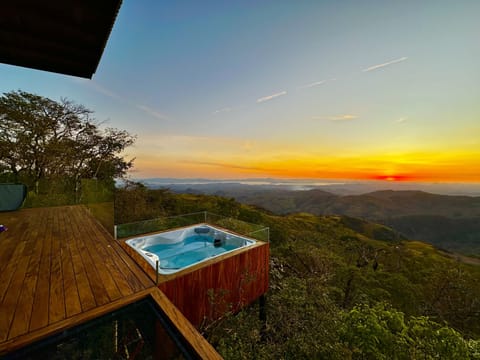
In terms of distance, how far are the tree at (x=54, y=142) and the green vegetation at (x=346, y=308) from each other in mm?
2214

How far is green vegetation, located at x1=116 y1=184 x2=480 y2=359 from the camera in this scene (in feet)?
9.71

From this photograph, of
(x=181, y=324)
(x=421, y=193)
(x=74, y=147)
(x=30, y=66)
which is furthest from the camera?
(x=421, y=193)

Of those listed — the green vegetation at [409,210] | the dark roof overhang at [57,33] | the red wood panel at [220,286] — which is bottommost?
the green vegetation at [409,210]

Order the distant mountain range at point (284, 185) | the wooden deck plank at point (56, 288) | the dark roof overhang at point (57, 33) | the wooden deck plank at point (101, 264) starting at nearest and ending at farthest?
the dark roof overhang at point (57, 33) → the wooden deck plank at point (56, 288) → the wooden deck plank at point (101, 264) → the distant mountain range at point (284, 185)

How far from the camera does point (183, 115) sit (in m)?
8.84

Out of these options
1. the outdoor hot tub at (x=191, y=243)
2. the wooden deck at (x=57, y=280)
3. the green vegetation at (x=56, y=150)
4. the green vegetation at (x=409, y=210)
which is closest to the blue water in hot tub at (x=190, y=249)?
the outdoor hot tub at (x=191, y=243)

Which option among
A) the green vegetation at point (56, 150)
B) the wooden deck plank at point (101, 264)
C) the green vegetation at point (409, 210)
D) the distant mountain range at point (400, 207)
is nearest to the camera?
the wooden deck plank at point (101, 264)

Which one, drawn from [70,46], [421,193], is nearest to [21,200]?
[70,46]

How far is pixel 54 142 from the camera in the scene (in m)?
8.23

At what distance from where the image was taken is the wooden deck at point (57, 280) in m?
1.54

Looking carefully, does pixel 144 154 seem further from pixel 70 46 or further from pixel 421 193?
pixel 421 193

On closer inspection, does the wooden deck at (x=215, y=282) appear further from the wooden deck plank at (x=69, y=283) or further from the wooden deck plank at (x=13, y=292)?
the wooden deck plank at (x=13, y=292)

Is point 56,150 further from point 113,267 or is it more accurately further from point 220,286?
point 220,286

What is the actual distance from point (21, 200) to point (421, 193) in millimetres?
61226
